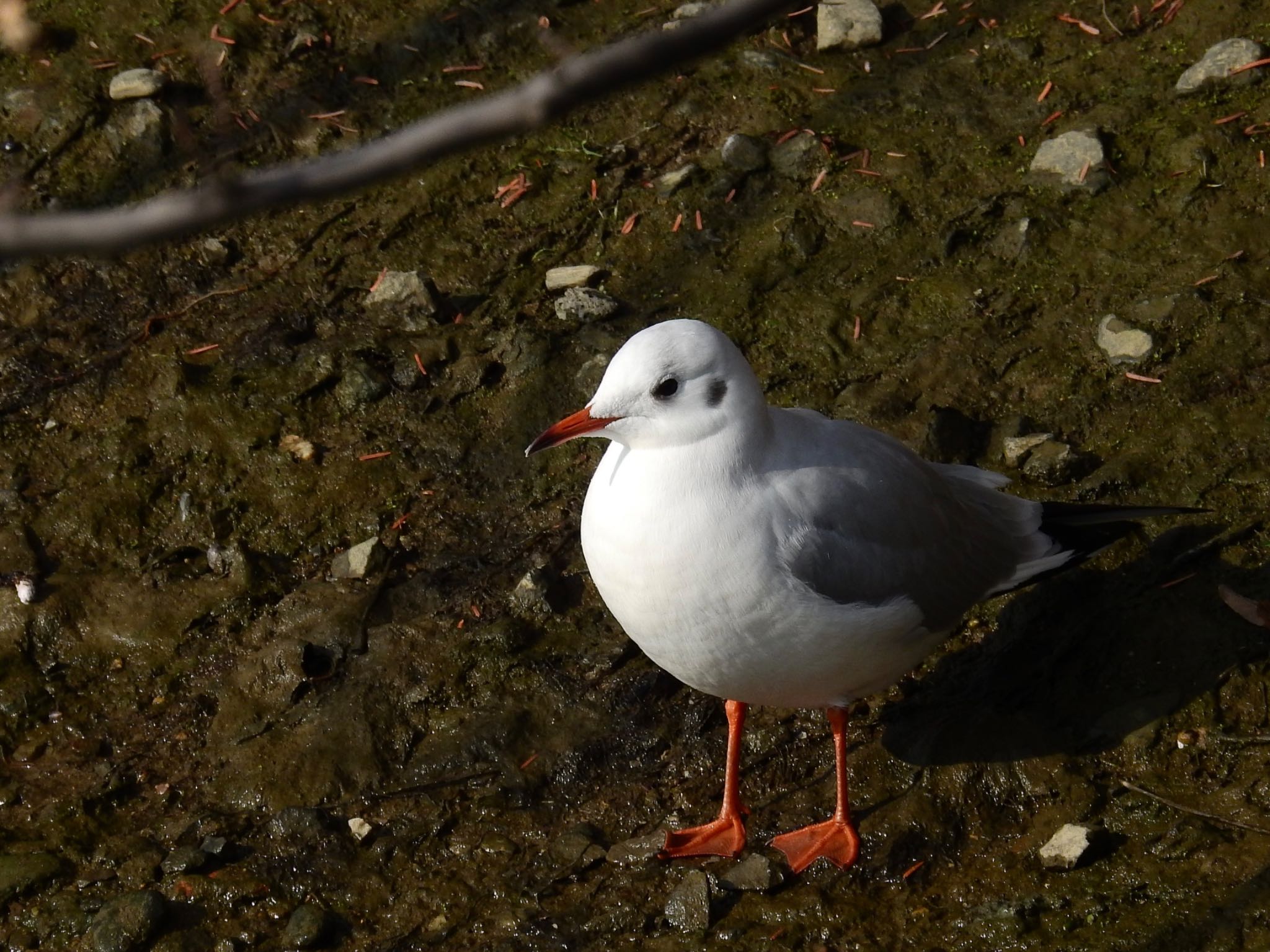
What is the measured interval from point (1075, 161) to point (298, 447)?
3.26m

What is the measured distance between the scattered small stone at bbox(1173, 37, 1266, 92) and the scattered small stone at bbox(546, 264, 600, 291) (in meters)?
2.57

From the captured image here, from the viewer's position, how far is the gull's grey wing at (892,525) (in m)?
3.54

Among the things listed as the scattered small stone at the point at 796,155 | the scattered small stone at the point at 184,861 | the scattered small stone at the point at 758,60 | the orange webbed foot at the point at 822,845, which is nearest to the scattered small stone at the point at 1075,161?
the scattered small stone at the point at 796,155

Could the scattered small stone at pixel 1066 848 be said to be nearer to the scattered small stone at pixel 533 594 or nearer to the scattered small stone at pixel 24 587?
the scattered small stone at pixel 533 594

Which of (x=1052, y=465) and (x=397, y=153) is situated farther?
(x=1052, y=465)

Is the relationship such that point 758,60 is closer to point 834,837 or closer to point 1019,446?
point 1019,446

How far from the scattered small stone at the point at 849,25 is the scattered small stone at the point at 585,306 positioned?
69.2 inches

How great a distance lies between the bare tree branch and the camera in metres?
1.06

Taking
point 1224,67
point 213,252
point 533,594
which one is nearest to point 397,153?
point 533,594

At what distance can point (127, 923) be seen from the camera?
3.69 m

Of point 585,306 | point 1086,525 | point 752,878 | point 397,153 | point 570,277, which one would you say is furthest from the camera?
point 570,277

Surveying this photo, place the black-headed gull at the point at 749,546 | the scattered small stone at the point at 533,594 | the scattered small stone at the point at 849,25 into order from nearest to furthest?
1. the black-headed gull at the point at 749,546
2. the scattered small stone at the point at 533,594
3. the scattered small stone at the point at 849,25

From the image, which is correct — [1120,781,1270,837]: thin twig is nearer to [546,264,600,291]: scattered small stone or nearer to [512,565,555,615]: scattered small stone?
[512,565,555,615]: scattered small stone

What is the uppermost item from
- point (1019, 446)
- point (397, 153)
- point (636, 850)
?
point (397, 153)
